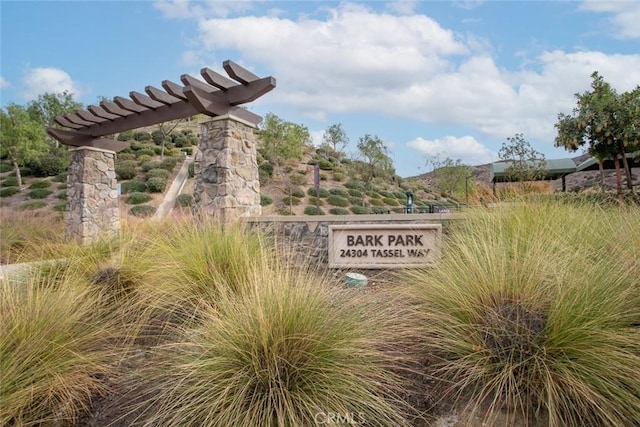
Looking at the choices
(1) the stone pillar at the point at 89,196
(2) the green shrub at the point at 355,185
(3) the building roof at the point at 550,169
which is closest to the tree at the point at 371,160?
(2) the green shrub at the point at 355,185

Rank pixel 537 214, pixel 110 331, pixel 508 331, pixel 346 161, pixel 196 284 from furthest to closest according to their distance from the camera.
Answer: pixel 346 161 < pixel 537 214 < pixel 196 284 < pixel 110 331 < pixel 508 331

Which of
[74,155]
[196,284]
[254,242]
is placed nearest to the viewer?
[196,284]

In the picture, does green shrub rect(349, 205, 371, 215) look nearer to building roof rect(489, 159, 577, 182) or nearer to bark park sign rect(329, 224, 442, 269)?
building roof rect(489, 159, 577, 182)

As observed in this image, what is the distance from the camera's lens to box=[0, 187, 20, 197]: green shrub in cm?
2083

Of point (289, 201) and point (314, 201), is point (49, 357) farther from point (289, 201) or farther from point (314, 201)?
point (314, 201)

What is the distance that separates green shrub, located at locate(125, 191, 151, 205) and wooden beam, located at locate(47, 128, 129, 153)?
37.1ft

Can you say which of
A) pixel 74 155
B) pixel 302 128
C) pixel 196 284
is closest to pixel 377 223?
pixel 196 284

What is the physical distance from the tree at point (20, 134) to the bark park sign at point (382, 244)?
21442 millimetres

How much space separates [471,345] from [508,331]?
25 centimetres

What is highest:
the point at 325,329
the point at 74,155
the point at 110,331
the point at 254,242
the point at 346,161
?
the point at 346,161

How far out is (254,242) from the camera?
4875 millimetres

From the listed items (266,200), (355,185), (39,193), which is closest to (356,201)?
(355,185)

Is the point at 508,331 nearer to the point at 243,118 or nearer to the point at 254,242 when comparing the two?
the point at 254,242

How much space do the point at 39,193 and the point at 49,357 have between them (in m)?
22.3
